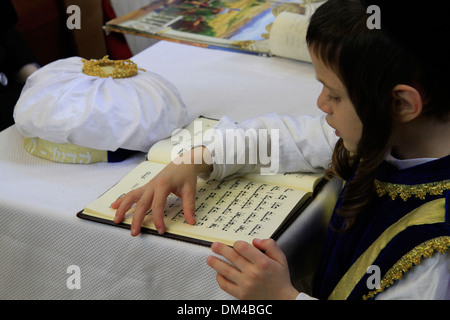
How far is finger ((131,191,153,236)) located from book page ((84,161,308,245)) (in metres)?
0.02

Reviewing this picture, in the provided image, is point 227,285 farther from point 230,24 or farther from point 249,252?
point 230,24

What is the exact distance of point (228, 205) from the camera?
869 millimetres

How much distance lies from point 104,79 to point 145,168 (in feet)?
0.63

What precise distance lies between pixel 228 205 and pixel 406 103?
306 millimetres

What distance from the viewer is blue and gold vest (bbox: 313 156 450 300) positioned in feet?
2.33

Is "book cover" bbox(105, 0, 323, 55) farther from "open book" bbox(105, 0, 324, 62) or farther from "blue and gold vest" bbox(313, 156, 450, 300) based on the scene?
"blue and gold vest" bbox(313, 156, 450, 300)

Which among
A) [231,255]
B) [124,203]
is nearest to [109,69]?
[124,203]

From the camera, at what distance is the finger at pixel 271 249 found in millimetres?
760

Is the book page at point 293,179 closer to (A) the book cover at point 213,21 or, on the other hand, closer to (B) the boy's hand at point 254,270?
(B) the boy's hand at point 254,270

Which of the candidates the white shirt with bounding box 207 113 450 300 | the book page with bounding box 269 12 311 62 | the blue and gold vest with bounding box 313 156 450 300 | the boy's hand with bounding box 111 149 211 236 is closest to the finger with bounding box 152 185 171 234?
the boy's hand with bounding box 111 149 211 236

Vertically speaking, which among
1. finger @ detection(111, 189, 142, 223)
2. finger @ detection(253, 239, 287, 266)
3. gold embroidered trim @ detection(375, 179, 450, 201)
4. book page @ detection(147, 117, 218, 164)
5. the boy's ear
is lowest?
finger @ detection(253, 239, 287, 266)

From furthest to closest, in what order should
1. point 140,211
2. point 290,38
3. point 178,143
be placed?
point 290,38
point 178,143
point 140,211

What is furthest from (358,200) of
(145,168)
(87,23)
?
(87,23)

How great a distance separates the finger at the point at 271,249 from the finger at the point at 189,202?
0.36 feet
